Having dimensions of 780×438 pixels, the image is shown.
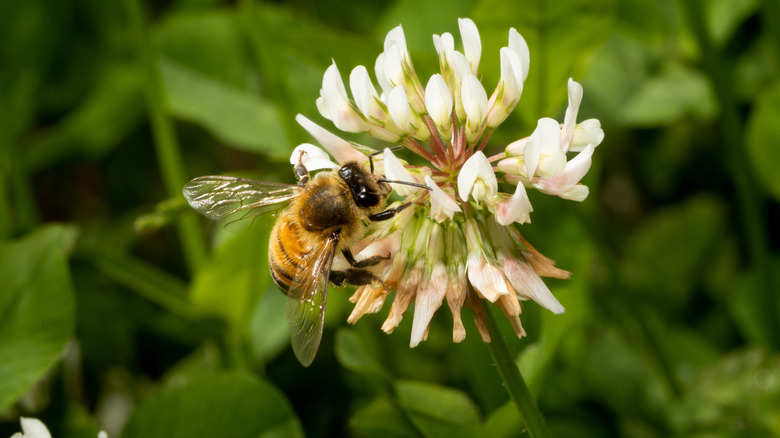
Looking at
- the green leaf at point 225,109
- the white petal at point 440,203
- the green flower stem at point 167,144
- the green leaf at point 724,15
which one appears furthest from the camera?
the green leaf at point 225,109

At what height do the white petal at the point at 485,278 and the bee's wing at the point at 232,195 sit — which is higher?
the white petal at the point at 485,278

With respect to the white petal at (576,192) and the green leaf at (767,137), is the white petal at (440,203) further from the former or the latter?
the green leaf at (767,137)

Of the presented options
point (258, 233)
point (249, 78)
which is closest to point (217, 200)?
point (258, 233)

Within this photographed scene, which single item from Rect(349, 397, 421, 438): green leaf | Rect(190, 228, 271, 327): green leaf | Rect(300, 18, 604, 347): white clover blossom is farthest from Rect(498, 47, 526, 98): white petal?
Rect(190, 228, 271, 327): green leaf

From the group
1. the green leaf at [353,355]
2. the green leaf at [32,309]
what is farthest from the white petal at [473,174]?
the green leaf at [32,309]

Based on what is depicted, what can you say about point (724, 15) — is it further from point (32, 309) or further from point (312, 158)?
point (32, 309)

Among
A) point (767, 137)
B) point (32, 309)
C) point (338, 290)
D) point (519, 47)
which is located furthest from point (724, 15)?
point (32, 309)

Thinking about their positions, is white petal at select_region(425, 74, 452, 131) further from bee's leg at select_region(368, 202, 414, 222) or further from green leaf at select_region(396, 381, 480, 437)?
green leaf at select_region(396, 381, 480, 437)
